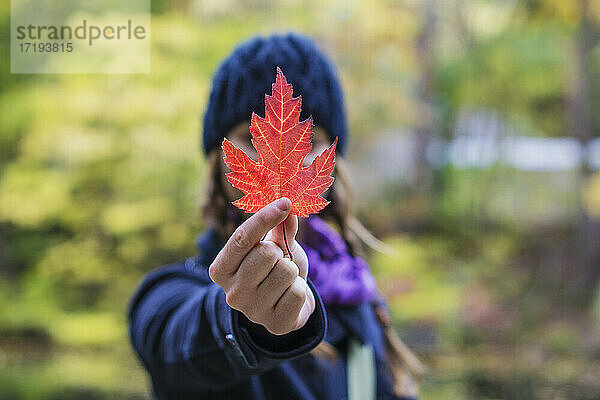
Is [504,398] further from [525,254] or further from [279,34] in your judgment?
[279,34]

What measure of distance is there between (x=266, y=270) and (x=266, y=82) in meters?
0.23

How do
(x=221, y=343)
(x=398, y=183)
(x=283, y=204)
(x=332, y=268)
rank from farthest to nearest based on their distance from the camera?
(x=398, y=183) → (x=332, y=268) → (x=221, y=343) → (x=283, y=204)

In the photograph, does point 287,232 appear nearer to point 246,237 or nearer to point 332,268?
point 246,237

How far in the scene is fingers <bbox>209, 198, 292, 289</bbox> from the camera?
11.6 inches

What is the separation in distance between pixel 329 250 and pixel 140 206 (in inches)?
78.6

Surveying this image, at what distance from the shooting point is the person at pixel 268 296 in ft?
1.08

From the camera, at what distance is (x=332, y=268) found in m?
0.62

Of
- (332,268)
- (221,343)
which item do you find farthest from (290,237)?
(332,268)

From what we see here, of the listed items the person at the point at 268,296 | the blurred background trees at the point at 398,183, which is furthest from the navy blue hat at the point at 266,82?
the blurred background trees at the point at 398,183

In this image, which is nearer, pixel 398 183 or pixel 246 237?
pixel 246 237

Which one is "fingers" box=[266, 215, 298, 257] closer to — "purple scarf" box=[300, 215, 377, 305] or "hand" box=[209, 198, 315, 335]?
"hand" box=[209, 198, 315, 335]

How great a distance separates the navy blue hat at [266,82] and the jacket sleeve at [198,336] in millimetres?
147

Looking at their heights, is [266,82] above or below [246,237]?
above

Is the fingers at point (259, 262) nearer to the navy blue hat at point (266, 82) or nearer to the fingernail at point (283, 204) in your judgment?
the fingernail at point (283, 204)
